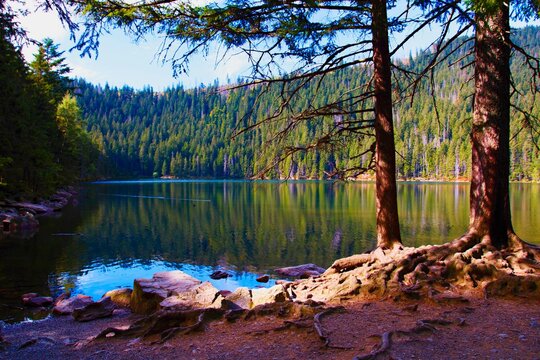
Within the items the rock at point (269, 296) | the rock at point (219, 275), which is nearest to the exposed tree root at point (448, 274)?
the rock at point (269, 296)

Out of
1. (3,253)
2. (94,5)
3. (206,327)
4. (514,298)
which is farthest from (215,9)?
(3,253)

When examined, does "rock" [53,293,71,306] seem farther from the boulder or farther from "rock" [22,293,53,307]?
the boulder

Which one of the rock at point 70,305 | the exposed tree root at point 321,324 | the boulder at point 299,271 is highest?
the exposed tree root at point 321,324

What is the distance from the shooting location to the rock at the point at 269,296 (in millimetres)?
7199

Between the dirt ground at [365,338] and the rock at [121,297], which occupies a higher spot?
the dirt ground at [365,338]

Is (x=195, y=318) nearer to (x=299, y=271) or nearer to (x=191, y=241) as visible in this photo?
(x=299, y=271)

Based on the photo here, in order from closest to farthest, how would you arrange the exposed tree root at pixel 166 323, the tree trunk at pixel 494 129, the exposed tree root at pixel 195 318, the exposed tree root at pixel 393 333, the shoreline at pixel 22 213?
the exposed tree root at pixel 393 333 < the exposed tree root at pixel 195 318 < the exposed tree root at pixel 166 323 < the tree trunk at pixel 494 129 < the shoreline at pixel 22 213

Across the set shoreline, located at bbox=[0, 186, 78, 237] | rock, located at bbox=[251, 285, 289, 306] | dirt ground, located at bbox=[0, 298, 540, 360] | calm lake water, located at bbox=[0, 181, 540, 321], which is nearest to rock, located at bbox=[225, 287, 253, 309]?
rock, located at bbox=[251, 285, 289, 306]

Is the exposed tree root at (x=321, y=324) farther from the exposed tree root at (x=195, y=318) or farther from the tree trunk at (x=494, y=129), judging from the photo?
the tree trunk at (x=494, y=129)

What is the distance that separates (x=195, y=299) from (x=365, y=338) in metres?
3.98

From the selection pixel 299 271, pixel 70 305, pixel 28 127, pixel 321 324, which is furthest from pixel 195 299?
pixel 28 127

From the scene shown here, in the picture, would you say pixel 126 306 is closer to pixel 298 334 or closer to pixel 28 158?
pixel 298 334

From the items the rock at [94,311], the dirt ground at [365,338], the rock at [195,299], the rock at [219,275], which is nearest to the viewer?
the dirt ground at [365,338]

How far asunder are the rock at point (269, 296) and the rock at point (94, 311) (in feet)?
11.0
